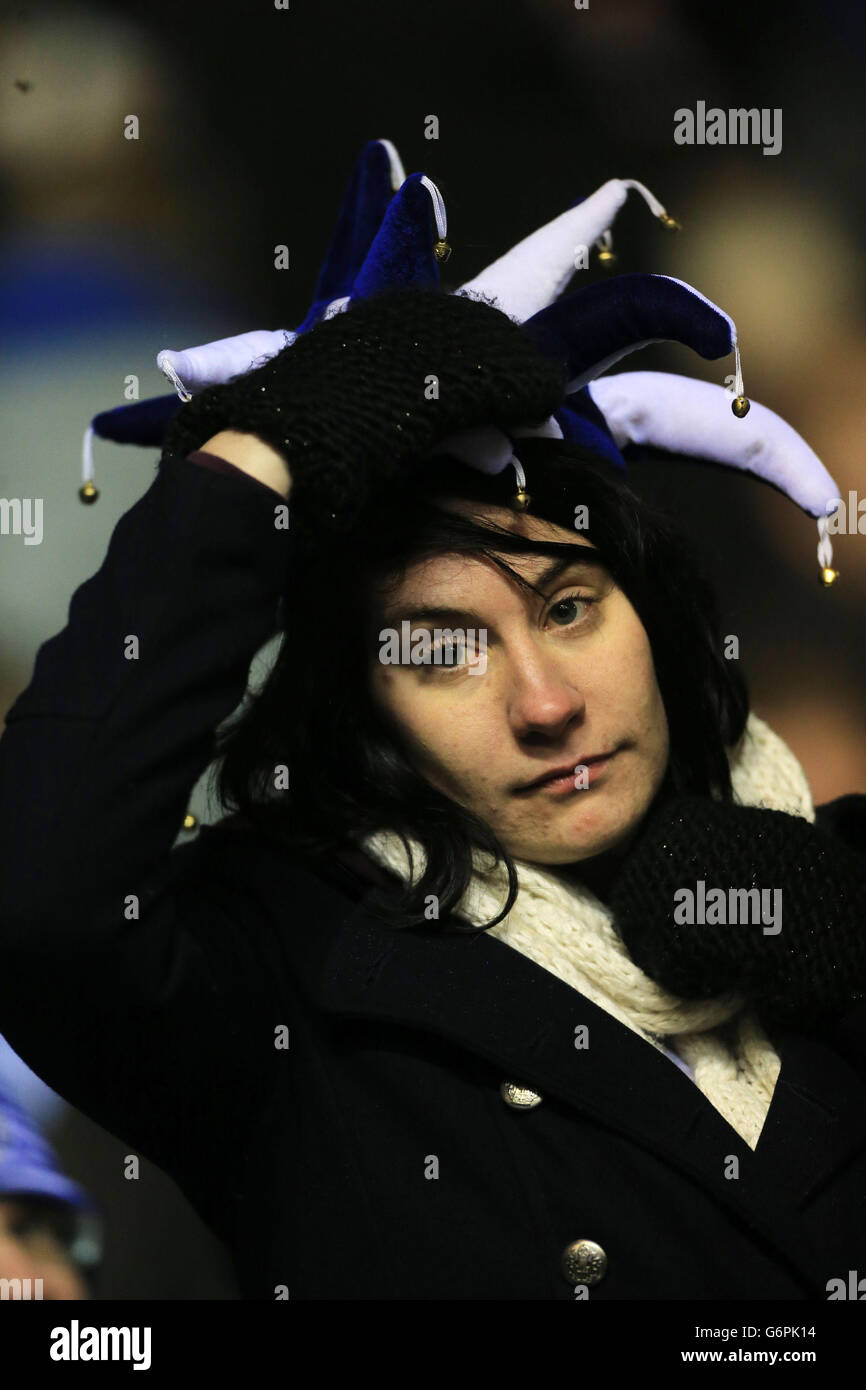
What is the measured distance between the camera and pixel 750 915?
1.11 metres

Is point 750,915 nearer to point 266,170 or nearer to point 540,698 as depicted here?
point 540,698

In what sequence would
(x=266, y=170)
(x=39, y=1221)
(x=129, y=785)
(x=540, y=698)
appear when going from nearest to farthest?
(x=129, y=785), (x=540, y=698), (x=39, y=1221), (x=266, y=170)

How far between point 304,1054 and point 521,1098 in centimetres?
17

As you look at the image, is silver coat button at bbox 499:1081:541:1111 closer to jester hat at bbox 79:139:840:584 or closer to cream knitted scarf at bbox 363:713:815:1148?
cream knitted scarf at bbox 363:713:815:1148

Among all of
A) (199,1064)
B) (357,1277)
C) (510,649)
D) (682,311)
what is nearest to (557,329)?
(682,311)

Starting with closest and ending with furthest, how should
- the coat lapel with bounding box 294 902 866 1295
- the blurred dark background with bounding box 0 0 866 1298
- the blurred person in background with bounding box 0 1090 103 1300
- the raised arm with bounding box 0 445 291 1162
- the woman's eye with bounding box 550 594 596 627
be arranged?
the raised arm with bounding box 0 445 291 1162
the coat lapel with bounding box 294 902 866 1295
the woman's eye with bounding box 550 594 596 627
the blurred person in background with bounding box 0 1090 103 1300
the blurred dark background with bounding box 0 0 866 1298

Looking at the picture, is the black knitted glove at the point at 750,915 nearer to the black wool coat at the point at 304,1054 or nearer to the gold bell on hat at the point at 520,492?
the black wool coat at the point at 304,1054

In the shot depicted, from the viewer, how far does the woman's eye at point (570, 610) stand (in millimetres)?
1126

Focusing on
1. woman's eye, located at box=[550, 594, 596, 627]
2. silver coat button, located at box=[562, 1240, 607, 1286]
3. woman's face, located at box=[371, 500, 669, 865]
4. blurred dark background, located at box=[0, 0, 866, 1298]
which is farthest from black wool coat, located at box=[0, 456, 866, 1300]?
blurred dark background, located at box=[0, 0, 866, 1298]

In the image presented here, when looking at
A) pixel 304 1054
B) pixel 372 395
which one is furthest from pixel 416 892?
pixel 372 395

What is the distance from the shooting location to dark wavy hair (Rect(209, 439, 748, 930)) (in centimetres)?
110

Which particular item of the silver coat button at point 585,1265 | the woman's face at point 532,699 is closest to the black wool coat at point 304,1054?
the silver coat button at point 585,1265

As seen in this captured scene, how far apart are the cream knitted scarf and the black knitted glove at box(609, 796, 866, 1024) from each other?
2cm
